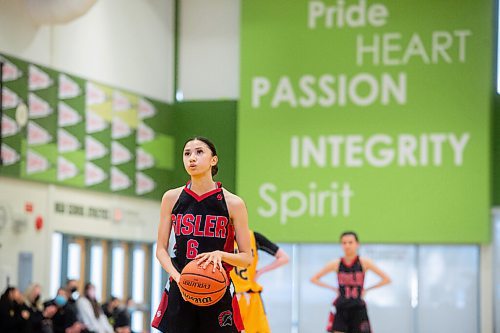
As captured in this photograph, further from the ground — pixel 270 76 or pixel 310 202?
pixel 270 76

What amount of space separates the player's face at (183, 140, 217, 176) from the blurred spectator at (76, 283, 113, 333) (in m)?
13.2

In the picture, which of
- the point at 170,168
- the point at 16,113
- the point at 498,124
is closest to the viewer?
the point at 16,113

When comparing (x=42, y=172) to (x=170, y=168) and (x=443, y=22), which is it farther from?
(x=443, y=22)

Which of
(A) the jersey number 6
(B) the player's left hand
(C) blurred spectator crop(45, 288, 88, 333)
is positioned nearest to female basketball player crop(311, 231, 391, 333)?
(C) blurred spectator crop(45, 288, 88, 333)

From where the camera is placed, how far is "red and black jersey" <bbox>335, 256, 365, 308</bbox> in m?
16.0

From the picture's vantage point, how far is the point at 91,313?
20.6 metres

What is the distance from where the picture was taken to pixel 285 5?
2634 centimetres

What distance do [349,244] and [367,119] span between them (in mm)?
9986

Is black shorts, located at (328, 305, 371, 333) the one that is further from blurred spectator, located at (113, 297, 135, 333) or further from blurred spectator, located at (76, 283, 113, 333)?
blurred spectator, located at (113, 297, 135, 333)

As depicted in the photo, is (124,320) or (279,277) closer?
(124,320)

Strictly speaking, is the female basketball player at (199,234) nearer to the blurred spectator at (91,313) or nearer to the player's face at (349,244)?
the player's face at (349,244)

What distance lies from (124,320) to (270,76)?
7.79m

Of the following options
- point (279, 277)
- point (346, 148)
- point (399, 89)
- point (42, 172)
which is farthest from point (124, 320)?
point (399, 89)

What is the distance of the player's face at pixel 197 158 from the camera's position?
7.68 meters
